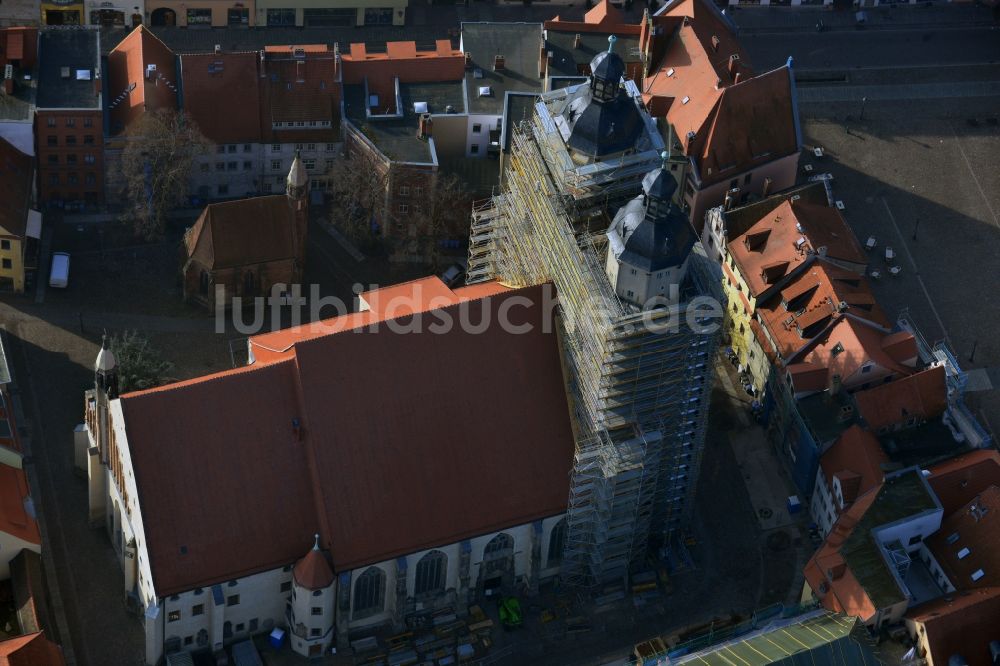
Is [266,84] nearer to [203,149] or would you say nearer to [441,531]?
[203,149]

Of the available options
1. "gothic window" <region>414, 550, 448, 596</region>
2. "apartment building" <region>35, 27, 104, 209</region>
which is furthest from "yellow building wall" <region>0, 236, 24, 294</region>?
"gothic window" <region>414, 550, 448, 596</region>

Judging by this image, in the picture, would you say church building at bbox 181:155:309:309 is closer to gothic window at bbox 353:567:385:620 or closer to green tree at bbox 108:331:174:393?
green tree at bbox 108:331:174:393

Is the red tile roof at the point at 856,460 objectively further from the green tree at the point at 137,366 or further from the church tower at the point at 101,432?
the church tower at the point at 101,432

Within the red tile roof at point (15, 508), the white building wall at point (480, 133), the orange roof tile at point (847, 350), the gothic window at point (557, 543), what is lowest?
the gothic window at point (557, 543)

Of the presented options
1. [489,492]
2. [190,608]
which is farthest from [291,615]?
[489,492]

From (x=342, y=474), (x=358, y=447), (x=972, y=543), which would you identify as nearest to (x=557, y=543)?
(x=358, y=447)

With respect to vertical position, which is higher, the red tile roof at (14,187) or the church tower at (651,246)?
the church tower at (651,246)

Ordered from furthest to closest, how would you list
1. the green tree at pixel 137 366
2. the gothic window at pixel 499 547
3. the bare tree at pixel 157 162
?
1. the bare tree at pixel 157 162
2. the green tree at pixel 137 366
3. the gothic window at pixel 499 547

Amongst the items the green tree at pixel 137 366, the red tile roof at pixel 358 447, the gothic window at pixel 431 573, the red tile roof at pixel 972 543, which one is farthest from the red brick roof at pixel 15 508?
the red tile roof at pixel 972 543
